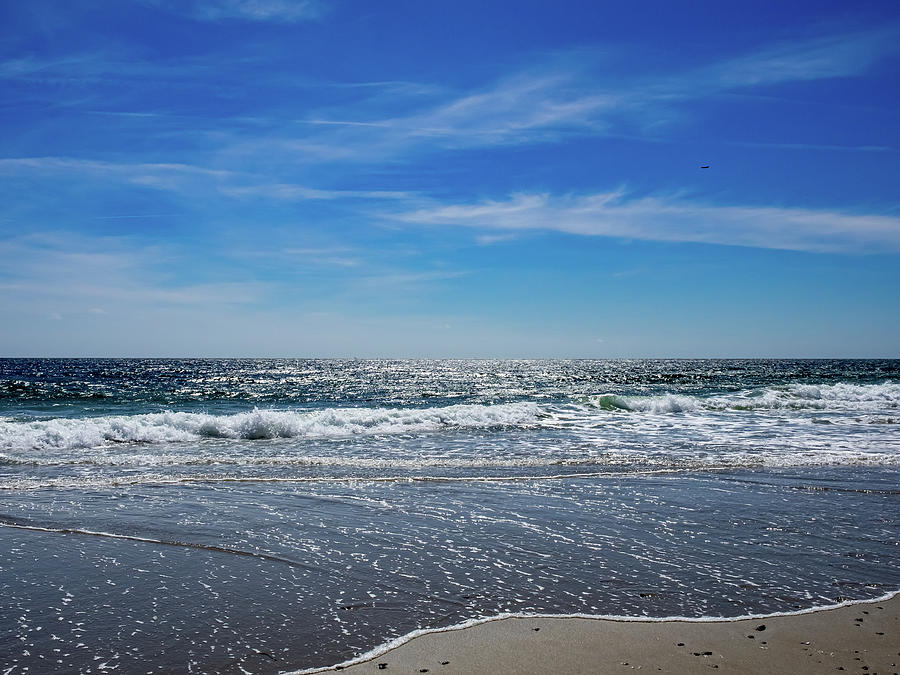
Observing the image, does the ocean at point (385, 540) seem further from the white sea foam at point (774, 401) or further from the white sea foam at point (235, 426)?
the white sea foam at point (774, 401)

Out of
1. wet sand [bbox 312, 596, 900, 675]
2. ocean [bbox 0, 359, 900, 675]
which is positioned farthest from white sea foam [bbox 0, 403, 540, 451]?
wet sand [bbox 312, 596, 900, 675]

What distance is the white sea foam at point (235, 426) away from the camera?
691 inches

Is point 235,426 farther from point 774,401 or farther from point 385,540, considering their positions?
point 774,401

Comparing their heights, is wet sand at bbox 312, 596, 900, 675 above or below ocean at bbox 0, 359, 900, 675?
above

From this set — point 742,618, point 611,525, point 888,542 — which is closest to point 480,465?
point 611,525

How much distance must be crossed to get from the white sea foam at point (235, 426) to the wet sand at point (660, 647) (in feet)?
A: 51.9

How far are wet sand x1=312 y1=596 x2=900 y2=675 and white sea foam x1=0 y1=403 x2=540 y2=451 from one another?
15.8m

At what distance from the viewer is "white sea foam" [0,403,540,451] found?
17561 mm

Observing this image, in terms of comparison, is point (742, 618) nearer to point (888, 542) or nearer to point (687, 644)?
point (687, 644)

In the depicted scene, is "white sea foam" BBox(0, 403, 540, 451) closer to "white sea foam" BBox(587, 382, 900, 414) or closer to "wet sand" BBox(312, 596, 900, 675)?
"white sea foam" BBox(587, 382, 900, 414)

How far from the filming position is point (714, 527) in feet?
27.0

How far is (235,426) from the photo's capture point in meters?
20.6

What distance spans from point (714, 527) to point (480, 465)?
635cm

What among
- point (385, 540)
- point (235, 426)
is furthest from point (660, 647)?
point (235, 426)
